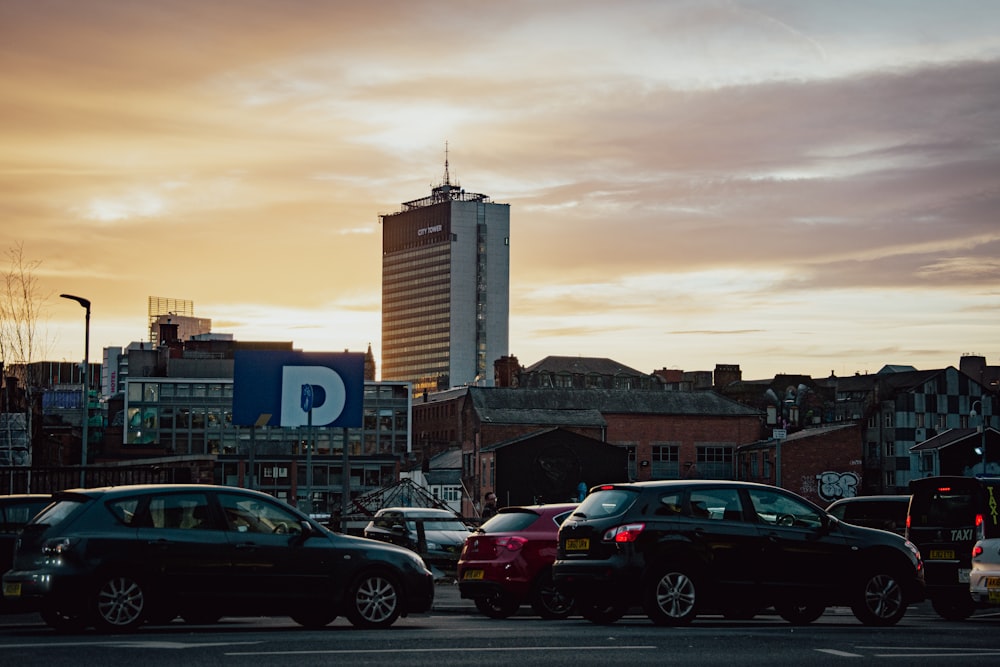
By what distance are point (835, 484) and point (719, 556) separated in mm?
92772

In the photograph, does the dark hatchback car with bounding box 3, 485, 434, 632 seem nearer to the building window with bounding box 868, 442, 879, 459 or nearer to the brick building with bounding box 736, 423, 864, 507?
the brick building with bounding box 736, 423, 864, 507

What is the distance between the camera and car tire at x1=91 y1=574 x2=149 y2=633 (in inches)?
577

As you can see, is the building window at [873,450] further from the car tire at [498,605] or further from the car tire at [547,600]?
the car tire at [547,600]

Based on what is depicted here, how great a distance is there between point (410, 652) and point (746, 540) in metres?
5.54

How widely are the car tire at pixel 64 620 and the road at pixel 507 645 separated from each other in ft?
0.73

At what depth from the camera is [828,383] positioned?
15600cm

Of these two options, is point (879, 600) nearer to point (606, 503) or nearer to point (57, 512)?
point (606, 503)

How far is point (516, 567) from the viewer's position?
749 inches

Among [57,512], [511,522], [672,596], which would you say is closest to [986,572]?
[672,596]

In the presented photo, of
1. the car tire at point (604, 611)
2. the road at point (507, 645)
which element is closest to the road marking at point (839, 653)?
the road at point (507, 645)

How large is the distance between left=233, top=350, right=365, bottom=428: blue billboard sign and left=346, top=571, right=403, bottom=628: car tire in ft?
86.9

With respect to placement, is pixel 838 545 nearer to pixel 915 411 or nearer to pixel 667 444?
pixel 667 444

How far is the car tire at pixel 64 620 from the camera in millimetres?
14672

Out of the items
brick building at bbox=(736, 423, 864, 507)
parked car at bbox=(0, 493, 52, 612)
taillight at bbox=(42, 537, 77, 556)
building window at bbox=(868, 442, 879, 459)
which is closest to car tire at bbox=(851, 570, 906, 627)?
taillight at bbox=(42, 537, 77, 556)
